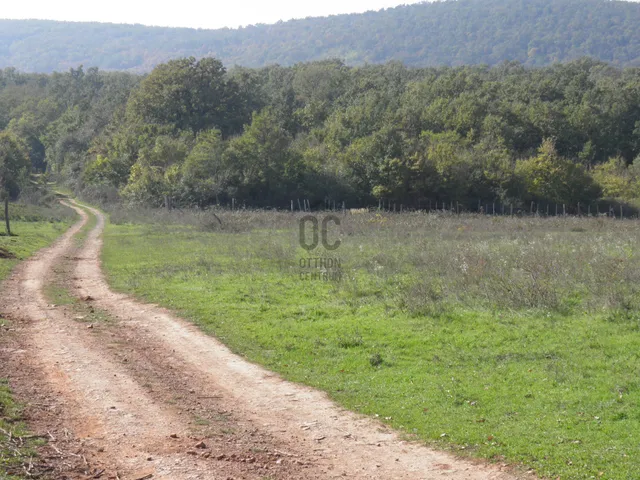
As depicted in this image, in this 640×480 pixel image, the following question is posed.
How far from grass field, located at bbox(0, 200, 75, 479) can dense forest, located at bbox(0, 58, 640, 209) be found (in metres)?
9.70

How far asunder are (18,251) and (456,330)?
19.8 meters

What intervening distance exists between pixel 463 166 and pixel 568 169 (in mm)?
10768

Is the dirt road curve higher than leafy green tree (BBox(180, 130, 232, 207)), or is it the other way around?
leafy green tree (BBox(180, 130, 232, 207))

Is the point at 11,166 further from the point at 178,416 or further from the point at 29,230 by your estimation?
the point at 178,416

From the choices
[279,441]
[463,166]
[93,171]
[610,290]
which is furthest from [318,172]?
[279,441]

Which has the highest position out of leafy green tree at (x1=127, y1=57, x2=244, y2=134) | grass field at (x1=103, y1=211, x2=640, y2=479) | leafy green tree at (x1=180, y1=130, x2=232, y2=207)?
leafy green tree at (x1=127, y1=57, x2=244, y2=134)

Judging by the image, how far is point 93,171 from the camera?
71.4 meters

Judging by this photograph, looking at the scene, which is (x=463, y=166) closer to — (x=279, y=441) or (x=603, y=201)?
(x=603, y=201)

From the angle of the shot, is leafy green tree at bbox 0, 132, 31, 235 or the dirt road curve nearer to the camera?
the dirt road curve
